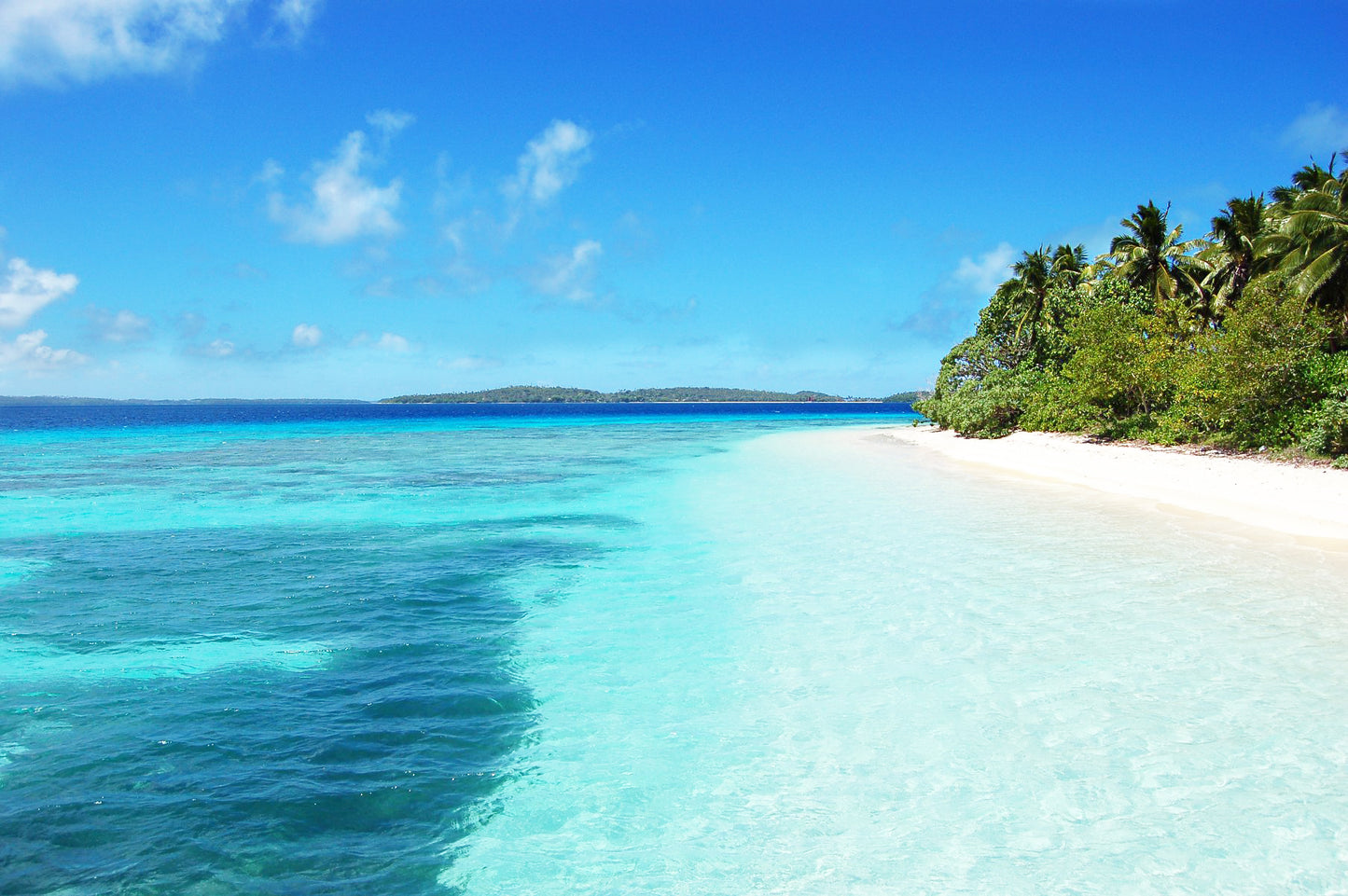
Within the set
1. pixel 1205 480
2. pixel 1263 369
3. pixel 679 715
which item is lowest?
pixel 679 715

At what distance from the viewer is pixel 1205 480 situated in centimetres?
1745

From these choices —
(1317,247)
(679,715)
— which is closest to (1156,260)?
(1317,247)

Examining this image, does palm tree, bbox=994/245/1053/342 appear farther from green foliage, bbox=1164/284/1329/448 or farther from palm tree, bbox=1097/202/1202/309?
green foliage, bbox=1164/284/1329/448

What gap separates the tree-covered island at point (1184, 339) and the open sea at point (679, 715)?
383 inches

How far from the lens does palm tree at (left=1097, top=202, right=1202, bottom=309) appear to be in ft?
116

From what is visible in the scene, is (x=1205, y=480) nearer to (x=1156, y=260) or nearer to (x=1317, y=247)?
(x=1317, y=247)

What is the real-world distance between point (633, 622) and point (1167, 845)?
5.44 m

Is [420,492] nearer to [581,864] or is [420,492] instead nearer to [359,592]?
[359,592]

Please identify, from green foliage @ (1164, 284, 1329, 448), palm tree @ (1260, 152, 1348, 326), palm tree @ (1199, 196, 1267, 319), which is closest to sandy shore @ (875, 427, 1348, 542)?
green foliage @ (1164, 284, 1329, 448)

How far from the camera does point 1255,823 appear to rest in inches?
174

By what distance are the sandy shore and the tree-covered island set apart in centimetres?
136

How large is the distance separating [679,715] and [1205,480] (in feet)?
53.7

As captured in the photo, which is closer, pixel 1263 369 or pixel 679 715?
pixel 679 715

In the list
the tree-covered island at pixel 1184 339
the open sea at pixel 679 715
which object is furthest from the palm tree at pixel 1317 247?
the open sea at pixel 679 715
